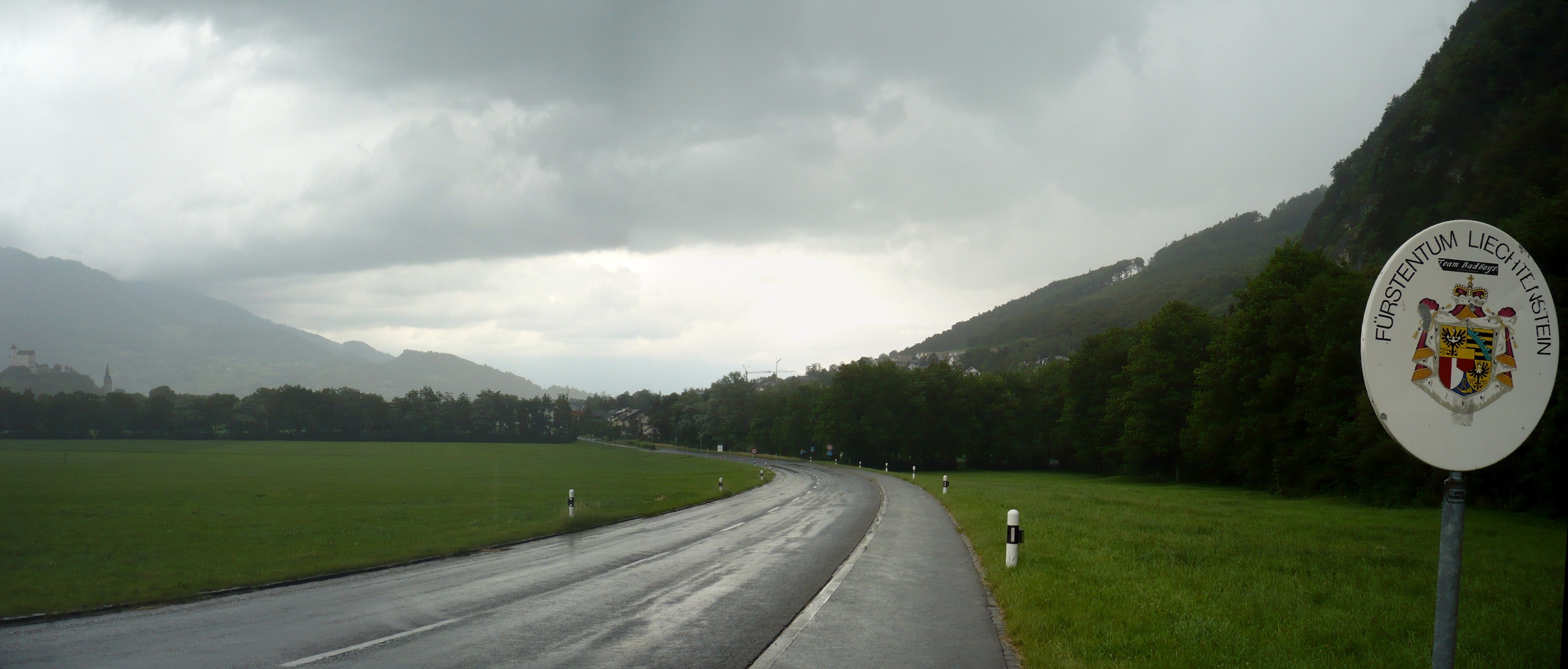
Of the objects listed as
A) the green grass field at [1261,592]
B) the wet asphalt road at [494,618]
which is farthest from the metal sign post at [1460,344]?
the wet asphalt road at [494,618]

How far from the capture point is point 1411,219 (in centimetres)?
5822

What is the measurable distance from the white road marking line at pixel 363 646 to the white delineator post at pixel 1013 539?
846 centimetres

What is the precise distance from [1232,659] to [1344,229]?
90994 millimetres

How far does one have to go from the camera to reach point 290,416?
389 ft

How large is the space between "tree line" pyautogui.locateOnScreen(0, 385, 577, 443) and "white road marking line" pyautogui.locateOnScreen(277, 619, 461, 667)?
185ft

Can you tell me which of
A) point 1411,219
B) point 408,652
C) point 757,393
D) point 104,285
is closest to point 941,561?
point 408,652

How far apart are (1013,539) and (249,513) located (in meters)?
26.2

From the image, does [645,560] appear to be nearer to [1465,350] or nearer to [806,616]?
[806,616]

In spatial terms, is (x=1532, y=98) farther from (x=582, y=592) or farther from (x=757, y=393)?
(x=757, y=393)

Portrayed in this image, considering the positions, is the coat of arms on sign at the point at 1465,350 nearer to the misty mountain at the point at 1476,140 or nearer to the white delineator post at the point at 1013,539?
the white delineator post at the point at 1013,539

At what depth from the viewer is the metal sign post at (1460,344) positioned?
3975 millimetres

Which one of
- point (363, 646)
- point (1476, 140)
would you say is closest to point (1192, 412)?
point (1476, 140)

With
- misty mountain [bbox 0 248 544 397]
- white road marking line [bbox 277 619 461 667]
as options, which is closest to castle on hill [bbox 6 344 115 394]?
misty mountain [bbox 0 248 544 397]

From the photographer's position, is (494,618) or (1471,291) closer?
(1471,291)
